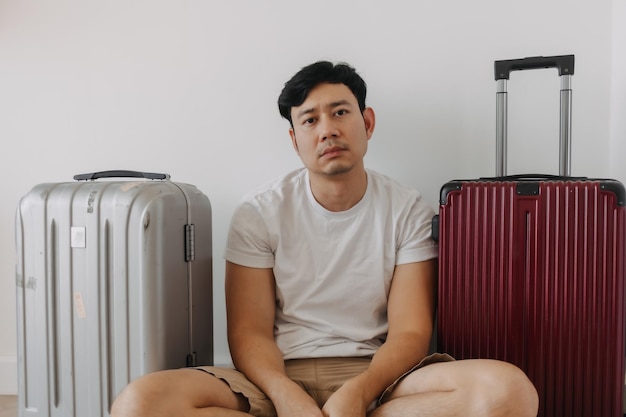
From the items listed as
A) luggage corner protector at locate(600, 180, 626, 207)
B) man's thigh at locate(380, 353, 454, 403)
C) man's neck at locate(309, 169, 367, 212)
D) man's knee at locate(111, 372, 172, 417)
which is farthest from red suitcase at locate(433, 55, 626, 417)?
man's knee at locate(111, 372, 172, 417)

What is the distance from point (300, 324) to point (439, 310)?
0.35 m

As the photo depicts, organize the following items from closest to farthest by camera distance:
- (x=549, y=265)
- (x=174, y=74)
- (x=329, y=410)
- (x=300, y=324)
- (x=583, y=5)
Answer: (x=329, y=410) → (x=549, y=265) → (x=300, y=324) → (x=583, y=5) → (x=174, y=74)

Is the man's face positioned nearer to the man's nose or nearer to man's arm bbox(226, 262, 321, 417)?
the man's nose

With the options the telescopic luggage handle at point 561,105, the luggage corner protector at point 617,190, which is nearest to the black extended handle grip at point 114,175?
the telescopic luggage handle at point 561,105

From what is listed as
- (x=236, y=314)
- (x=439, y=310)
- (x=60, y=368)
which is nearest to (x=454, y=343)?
(x=439, y=310)

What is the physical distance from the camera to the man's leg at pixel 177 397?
1011 mm

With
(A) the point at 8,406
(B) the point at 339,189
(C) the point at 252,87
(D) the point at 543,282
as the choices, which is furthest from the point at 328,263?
(A) the point at 8,406

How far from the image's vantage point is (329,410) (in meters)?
1.07

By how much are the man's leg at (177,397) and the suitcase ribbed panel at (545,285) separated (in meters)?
0.56

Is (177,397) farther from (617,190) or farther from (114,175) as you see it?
(617,190)

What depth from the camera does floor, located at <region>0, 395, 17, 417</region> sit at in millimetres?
1621

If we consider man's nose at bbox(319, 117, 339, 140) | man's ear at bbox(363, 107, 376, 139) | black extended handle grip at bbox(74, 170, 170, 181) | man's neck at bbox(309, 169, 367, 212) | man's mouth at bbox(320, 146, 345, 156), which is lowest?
man's neck at bbox(309, 169, 367, 212)

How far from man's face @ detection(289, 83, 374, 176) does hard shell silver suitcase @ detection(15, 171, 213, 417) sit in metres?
0.32

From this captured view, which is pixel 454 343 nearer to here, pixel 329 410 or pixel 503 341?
pixel 503 341
